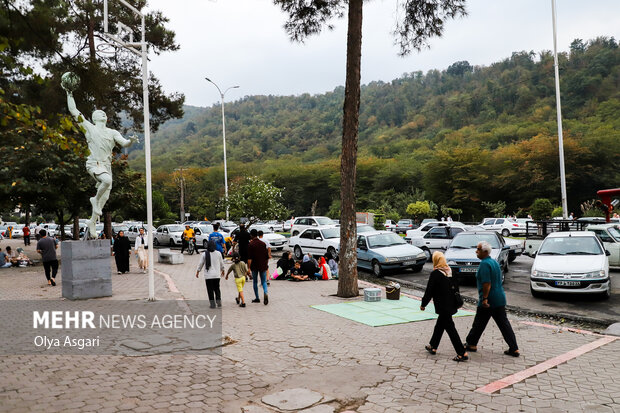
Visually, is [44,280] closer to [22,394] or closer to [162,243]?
[22,394]

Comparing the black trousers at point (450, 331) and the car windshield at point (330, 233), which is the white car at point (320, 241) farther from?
the black trousers at point (450, 331)

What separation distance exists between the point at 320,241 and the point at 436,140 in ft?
219

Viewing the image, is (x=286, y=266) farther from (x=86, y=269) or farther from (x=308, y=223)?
(x=308, y=223)

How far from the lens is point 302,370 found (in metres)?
6.45

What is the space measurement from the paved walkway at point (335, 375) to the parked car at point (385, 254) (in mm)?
7251

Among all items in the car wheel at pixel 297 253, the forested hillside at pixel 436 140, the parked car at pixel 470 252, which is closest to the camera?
the parked car at pixel 470 252

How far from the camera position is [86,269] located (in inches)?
471

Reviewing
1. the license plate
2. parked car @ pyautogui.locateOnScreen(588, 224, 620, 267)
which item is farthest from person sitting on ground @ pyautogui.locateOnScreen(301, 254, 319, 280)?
parked car @ pyautogui.locateOnScreen(588, 224, 620, 267)

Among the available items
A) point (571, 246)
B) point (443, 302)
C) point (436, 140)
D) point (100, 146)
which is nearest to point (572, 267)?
point (571, 246)

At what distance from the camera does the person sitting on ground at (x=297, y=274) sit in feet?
50.5

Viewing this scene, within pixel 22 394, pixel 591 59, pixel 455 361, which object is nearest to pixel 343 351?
pixel 455 361

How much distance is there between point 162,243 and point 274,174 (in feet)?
159

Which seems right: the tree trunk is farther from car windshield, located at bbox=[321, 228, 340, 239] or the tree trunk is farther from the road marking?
car windshield, located at bbox=[321, 228, 340, 239]

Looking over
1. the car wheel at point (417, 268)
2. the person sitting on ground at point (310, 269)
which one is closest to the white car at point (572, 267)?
the car wheel at point (417, 268)
